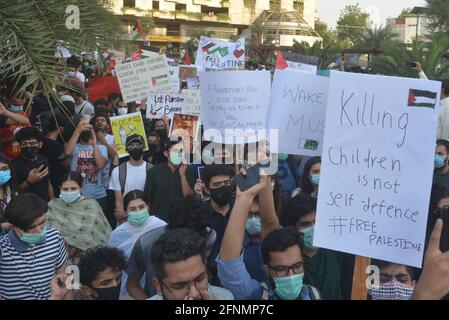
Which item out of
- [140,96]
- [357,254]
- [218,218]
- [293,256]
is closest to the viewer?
[357,254]

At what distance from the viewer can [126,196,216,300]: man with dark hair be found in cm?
303

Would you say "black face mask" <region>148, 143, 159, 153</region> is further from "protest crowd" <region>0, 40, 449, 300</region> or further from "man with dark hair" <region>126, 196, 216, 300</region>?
"man with dark hair" <region>126, 196, 216, 300</region>

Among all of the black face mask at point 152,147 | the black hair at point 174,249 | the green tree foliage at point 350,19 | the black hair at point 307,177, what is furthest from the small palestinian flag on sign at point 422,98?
the green tree foliage at point 350,19

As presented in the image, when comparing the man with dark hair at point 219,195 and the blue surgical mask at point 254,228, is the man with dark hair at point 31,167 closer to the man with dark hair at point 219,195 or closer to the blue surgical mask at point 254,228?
the man with dark hair at point 219,195

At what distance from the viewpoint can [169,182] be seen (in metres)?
4.75

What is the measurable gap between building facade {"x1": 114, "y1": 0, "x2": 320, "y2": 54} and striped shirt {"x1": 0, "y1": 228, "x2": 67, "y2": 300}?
57.8 meters

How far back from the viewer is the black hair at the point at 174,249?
2.59 meters

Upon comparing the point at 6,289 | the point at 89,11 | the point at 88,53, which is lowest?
the point at 6,289

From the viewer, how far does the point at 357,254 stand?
8.36 ft

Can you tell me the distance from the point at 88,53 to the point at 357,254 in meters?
2.26

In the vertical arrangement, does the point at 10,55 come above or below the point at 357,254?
above
